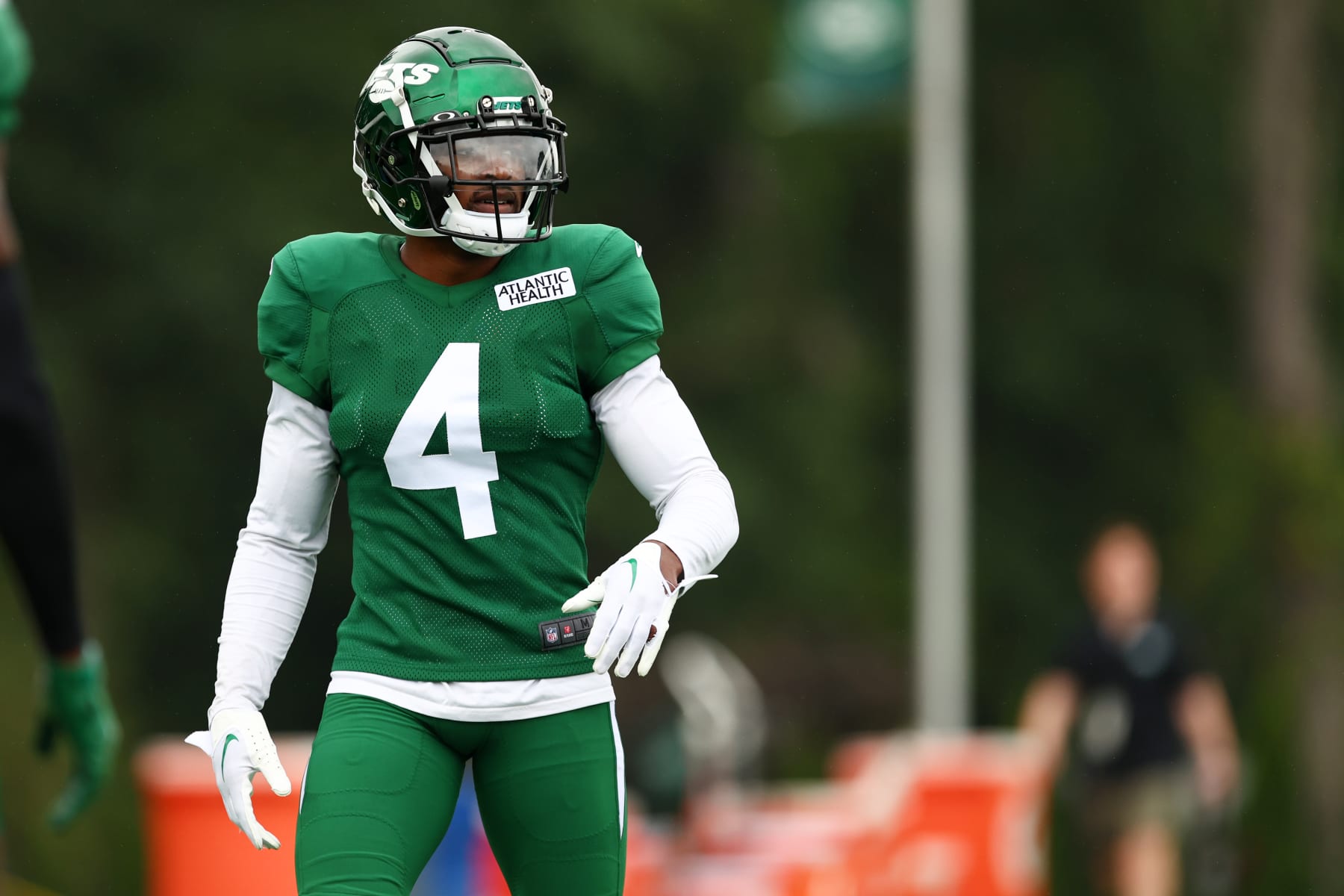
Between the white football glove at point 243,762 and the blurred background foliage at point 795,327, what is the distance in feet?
40.9

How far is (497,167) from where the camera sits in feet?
14.4

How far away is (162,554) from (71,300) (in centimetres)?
231

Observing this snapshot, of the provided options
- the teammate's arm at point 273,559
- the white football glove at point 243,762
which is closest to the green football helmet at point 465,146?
the teammate's arm at point 273,559

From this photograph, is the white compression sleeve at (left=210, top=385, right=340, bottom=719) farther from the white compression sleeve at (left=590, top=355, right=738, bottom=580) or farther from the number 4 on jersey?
the white compression sleeve at (left=590, top=355, right=738, bottom=580)

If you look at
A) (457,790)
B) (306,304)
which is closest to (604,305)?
(306,304)

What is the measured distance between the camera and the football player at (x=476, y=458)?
14.3 ft

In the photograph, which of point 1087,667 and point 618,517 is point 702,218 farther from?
point 1087,667

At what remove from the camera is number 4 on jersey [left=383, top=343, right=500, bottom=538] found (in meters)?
4.34

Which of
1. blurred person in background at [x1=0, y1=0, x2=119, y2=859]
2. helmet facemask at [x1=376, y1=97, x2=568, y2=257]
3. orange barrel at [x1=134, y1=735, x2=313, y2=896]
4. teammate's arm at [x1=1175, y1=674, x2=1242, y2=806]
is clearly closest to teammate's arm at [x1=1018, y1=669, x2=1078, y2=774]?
teammate's arm at [x1=1175, y1=674, x2=1242, y2=806]

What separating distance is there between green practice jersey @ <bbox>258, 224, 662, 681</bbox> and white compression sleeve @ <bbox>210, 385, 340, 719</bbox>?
2.9 inches

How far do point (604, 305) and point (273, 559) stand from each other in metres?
0.78

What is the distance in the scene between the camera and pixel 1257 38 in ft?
74.4

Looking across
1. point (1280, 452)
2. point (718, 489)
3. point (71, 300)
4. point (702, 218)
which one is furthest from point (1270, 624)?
point (718, 489)

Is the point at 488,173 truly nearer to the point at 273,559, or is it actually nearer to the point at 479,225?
the point at 479,225
